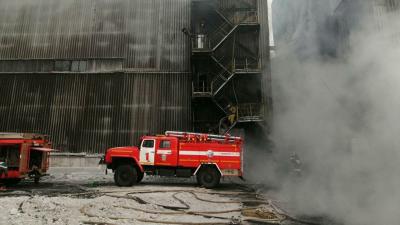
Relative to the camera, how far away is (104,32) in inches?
899

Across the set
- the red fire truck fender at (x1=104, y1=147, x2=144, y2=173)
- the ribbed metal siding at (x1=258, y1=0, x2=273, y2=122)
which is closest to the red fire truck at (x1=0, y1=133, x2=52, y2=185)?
the red fire truck fender at (x1=104, y1=147, x2=144, y2=173)

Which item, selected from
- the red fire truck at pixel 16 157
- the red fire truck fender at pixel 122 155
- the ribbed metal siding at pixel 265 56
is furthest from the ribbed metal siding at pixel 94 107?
the red fire truck fender at pixel 122 155

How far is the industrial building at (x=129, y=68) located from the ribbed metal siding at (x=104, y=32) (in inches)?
2.8

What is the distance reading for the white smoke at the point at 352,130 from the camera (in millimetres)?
8195

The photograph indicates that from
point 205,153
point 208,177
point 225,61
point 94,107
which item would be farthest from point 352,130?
point 94,107

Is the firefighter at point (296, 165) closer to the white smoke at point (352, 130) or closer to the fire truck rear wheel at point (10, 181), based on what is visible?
the white smoke at point (352, 130)

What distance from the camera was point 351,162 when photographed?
32.5 feet

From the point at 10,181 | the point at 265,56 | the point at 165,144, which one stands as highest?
the point at 265,56

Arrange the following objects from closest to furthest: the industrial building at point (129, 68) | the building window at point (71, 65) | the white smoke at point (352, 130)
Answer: the white smoke at point (352, 130), the industrial building at point (129, 68), the building window at point (71, 65)

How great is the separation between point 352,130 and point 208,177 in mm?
6488

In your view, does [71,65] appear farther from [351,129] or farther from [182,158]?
[351,129]

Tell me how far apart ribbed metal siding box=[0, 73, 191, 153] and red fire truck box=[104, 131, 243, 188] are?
6414mm

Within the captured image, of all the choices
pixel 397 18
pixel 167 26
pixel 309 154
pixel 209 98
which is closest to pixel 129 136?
pixel 209 98

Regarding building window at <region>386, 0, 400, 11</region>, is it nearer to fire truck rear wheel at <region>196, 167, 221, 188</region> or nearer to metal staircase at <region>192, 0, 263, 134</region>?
fire truck rear wheel at <region>196, 167, 221, 188</region>
